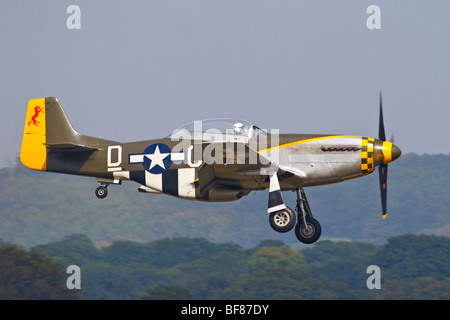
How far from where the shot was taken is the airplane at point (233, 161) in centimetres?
1756

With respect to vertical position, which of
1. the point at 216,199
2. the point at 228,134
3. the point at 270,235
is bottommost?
the point at 270,235

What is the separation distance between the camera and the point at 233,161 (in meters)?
17.5

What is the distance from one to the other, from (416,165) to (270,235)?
21453 millimetres

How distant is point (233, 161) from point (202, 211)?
1659 inches

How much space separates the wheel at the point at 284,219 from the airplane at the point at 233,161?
21mm

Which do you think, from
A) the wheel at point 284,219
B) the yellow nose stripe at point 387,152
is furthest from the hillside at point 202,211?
the yellow nose stripe at point 387,152

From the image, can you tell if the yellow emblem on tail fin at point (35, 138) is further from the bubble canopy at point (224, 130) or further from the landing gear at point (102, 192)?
the bubble canopy at point (224, 130)

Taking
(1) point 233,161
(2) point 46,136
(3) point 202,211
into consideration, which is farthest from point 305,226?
(3) point 202,211

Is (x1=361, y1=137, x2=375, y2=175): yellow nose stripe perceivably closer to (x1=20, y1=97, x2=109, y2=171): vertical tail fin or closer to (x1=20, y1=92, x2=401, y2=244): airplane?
(x1=20, y1=92, x2=401, y2=244): airplane

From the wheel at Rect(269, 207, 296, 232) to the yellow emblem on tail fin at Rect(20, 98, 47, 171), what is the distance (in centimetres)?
584

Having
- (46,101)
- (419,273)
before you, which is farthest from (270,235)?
(46,101)

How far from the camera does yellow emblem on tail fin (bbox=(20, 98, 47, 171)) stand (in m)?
19.7
